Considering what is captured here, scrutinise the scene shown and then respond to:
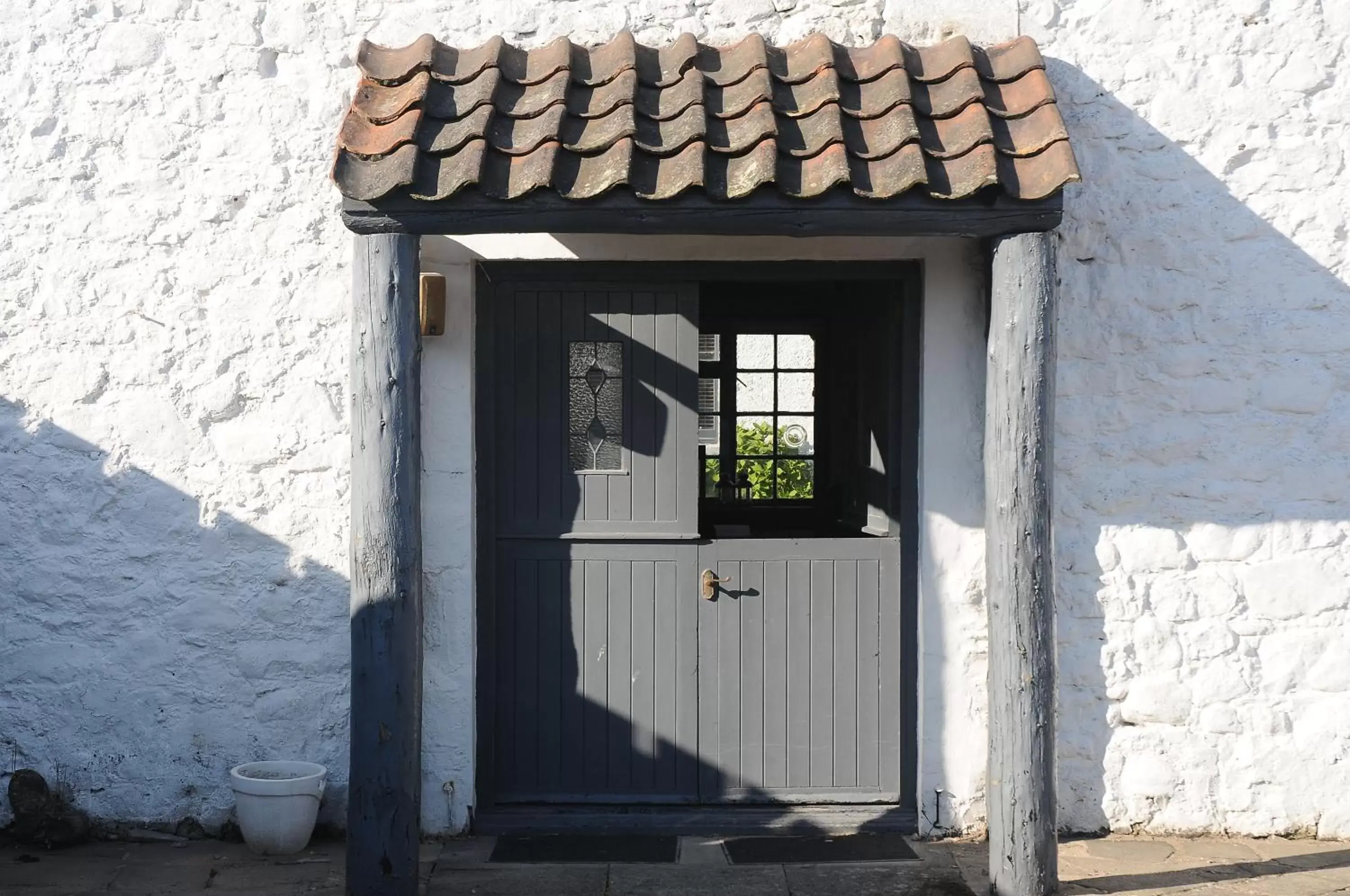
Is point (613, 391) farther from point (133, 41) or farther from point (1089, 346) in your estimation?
point (133, 41)

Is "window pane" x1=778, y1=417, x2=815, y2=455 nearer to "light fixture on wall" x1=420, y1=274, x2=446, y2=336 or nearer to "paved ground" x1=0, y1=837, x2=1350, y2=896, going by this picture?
"light fixture on wall" x1=420, y1=274, x2=446, y2=336

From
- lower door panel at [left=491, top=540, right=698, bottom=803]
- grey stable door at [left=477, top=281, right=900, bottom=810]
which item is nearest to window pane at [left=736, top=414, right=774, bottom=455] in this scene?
grey stable door at [left=477, top=281, right=900, bottom=810]

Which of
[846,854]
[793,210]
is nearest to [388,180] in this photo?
[793,210]

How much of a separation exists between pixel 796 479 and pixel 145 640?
3.14 meters

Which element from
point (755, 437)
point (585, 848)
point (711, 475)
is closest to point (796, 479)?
point (755, 437)

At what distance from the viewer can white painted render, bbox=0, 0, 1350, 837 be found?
513 cm

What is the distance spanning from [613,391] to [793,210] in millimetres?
1372

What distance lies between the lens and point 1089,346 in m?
5.18

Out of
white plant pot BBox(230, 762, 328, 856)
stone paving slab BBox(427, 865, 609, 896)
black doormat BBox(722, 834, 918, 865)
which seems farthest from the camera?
black doormat BBox(722, 834, 918, 865)

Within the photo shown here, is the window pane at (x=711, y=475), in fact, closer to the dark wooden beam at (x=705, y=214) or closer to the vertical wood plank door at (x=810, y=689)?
the vertical wood plank door at (x=810, y=689)

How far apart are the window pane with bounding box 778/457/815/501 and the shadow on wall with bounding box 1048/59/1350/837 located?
5.18 ft

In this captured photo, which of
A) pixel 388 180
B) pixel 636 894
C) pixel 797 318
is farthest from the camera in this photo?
pixel 797 318

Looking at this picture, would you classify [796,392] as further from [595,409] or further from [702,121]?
[702,121]

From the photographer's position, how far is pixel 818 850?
517 cm
